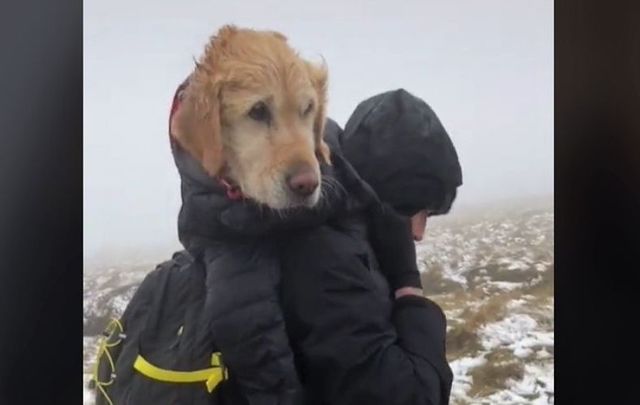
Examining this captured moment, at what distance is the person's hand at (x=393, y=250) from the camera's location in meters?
1.34

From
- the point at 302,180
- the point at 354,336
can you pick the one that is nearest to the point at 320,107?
the point at 302,180

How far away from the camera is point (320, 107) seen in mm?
1336

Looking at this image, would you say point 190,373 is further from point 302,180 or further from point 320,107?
point 320,107

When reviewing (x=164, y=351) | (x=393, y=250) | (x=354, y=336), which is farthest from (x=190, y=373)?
(x=393, y=250)

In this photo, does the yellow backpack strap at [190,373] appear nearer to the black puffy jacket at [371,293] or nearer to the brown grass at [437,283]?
the black puffy jacket at [371,293]

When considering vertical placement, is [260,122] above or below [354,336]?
above

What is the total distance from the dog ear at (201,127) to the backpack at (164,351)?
16 centimetres

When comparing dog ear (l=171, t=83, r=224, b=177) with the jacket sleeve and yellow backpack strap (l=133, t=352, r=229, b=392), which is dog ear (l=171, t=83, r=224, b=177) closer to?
the jacket sleeve

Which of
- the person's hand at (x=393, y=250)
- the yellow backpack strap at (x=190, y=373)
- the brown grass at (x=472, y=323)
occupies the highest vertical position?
the person's hand at (x=393, y=250)

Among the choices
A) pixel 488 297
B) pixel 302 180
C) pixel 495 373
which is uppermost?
pixel 302 180

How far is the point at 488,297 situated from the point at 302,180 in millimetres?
350

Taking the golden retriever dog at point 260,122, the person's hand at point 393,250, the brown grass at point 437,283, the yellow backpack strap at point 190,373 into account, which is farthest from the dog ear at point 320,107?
the yellow backpack strap at point 190,373

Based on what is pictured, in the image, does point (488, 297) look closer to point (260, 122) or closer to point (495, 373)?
point (495, 373)

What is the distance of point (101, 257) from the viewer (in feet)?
4.42
